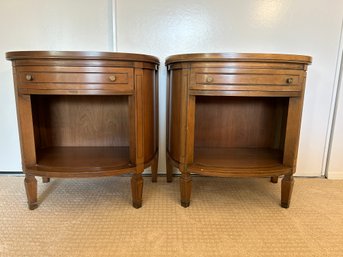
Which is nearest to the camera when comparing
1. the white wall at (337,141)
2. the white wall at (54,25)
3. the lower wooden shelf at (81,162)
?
the lower wooden shelf at (81,162)

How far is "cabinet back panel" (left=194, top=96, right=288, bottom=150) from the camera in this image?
1539mm

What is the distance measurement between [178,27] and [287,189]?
1.15m

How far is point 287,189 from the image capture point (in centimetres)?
127

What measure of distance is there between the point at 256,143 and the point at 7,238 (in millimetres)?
1466

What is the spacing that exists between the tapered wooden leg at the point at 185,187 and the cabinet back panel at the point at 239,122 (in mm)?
392

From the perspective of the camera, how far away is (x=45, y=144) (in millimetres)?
1537

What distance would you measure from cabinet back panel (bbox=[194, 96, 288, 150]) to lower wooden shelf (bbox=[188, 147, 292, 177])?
0.07m

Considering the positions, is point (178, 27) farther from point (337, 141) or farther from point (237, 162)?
point (337, 141)

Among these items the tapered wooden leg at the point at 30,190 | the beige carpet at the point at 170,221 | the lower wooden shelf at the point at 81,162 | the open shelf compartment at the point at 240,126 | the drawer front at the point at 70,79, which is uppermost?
the drawer front at the point at 70,79

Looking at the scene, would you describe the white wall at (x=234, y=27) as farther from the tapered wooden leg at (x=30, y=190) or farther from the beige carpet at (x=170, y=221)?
the tapered wooden leg at (x=30, y=190)

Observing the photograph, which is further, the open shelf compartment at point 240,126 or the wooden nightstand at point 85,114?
the open shelf compartment at point 240,126

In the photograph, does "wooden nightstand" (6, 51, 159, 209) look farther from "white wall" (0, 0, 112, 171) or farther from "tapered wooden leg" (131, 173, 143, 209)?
"white wall" (0, 0, 112, 171)

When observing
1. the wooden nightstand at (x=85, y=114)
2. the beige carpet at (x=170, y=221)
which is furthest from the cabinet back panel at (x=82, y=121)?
the beige carpet at (x=170, y=221)

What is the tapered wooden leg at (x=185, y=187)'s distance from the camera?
125 centimetres
